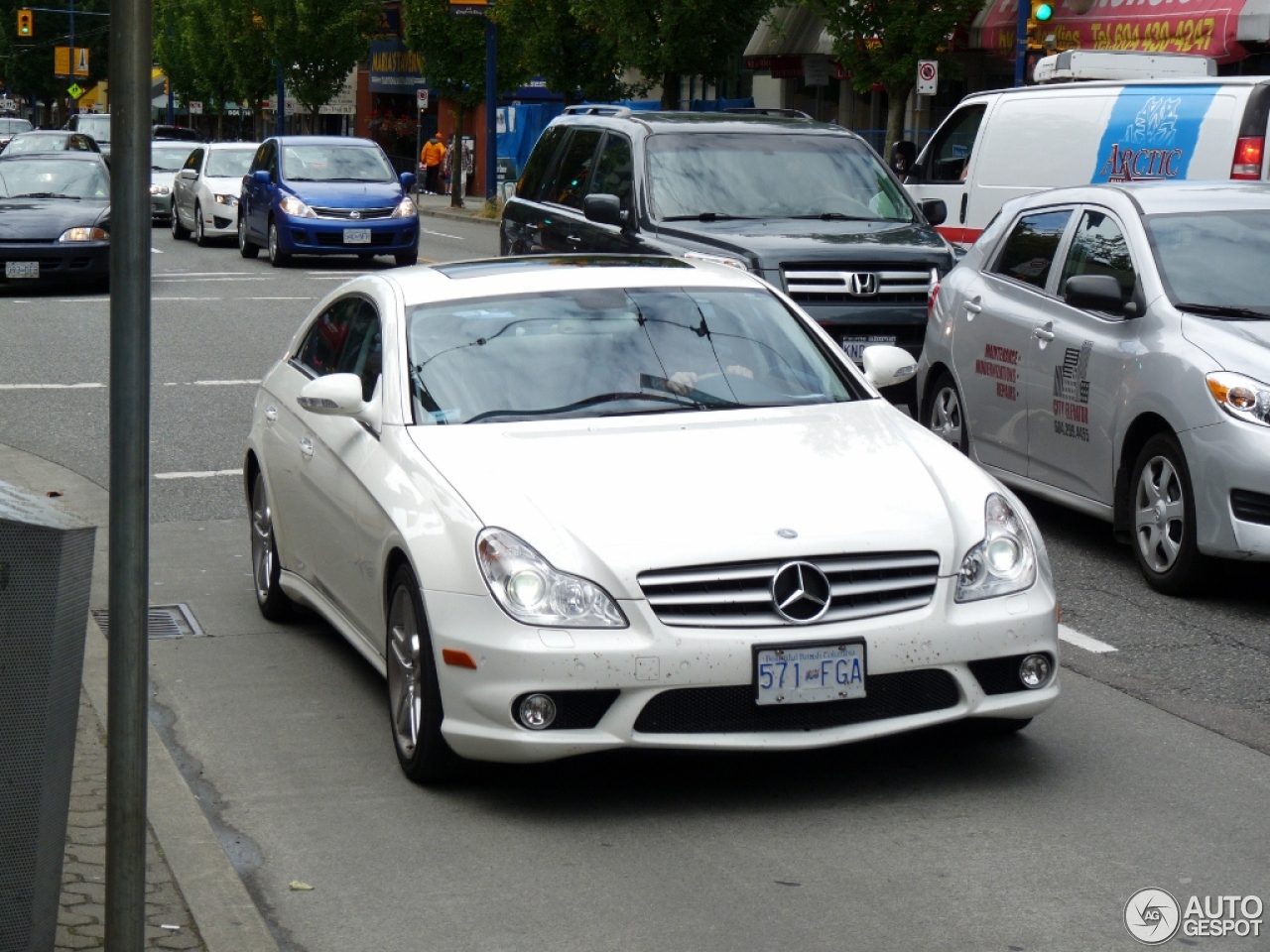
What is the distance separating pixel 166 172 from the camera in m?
37.2

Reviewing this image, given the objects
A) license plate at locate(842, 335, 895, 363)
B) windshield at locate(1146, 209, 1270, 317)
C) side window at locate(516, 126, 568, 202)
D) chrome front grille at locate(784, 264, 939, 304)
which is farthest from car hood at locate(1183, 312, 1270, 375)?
side window at locate(516, 126, 568, 202)

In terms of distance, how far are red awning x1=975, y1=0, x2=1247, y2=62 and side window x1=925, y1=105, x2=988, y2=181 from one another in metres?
6.75

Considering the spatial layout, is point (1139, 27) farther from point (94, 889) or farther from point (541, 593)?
point (94, 889)

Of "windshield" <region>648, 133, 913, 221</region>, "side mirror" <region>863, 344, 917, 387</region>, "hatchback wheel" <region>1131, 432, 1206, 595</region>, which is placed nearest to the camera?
"side mirror" <region>863, 344, 917, 387</region>

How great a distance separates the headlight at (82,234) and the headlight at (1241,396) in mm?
16910

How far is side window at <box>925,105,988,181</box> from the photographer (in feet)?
56.4

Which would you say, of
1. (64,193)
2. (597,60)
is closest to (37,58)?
(597,60)

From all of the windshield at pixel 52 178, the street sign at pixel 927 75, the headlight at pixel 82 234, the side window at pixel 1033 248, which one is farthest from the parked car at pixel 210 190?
the side window at pixel 1033 248

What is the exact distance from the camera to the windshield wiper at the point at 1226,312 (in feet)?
27.7

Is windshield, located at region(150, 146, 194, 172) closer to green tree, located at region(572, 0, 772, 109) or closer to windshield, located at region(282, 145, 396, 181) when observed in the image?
green tree, located at region(572, 0, 772, 109)

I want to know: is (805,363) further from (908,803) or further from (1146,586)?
(1146,586)

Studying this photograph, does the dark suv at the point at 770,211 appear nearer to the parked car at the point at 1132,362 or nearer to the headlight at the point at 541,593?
the parked car at the point at 1132,362

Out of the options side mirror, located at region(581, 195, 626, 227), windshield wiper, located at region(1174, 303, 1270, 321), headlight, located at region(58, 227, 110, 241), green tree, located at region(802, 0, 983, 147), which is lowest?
headlight, located at region(58, 227, 110, 241)

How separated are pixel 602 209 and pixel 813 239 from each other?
1.43 m
